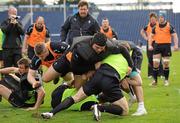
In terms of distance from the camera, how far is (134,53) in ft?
33.5

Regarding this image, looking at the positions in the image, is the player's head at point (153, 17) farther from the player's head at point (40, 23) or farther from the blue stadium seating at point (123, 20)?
the blue stadium seating at point (123, 20)

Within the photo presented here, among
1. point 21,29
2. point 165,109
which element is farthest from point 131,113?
point 21,29

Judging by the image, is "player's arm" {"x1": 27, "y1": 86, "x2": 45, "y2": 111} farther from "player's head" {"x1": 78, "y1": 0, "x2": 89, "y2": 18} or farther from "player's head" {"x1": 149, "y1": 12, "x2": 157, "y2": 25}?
"player's head" {"x1": 149, "y1": 12, "x2": 157, "y2": 25}

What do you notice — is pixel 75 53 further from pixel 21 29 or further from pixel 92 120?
pixel 21 29

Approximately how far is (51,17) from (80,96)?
4640 cm

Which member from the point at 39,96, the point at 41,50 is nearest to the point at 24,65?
the point at 39,96

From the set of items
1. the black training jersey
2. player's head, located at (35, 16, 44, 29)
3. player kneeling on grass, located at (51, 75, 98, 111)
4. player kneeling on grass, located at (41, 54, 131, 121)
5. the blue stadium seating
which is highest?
player's head, located at (35, 16, 44, 29)

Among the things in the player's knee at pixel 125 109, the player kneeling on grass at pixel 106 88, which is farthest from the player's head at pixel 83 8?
the player's knee at pixel 125 109

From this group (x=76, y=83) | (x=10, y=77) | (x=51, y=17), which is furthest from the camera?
(x=51, y=17)

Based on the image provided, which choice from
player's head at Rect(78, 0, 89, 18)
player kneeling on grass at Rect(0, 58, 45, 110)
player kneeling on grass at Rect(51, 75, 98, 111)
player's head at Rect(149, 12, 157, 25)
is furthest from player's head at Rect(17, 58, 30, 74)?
player's head at Rect(149, 12, 157, 25)

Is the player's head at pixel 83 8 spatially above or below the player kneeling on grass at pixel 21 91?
above

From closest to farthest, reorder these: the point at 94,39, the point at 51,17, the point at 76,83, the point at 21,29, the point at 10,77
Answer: the point at 94,39 → the point at 76,83 → the point at 10,77 → the point at 21,29 → the point at 51,17

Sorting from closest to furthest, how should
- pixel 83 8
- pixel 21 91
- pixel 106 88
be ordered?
1. pixel 106 88
2. pixel 21 91
3. pixel 83 8

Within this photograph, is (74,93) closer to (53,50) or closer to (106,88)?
(53,50)
